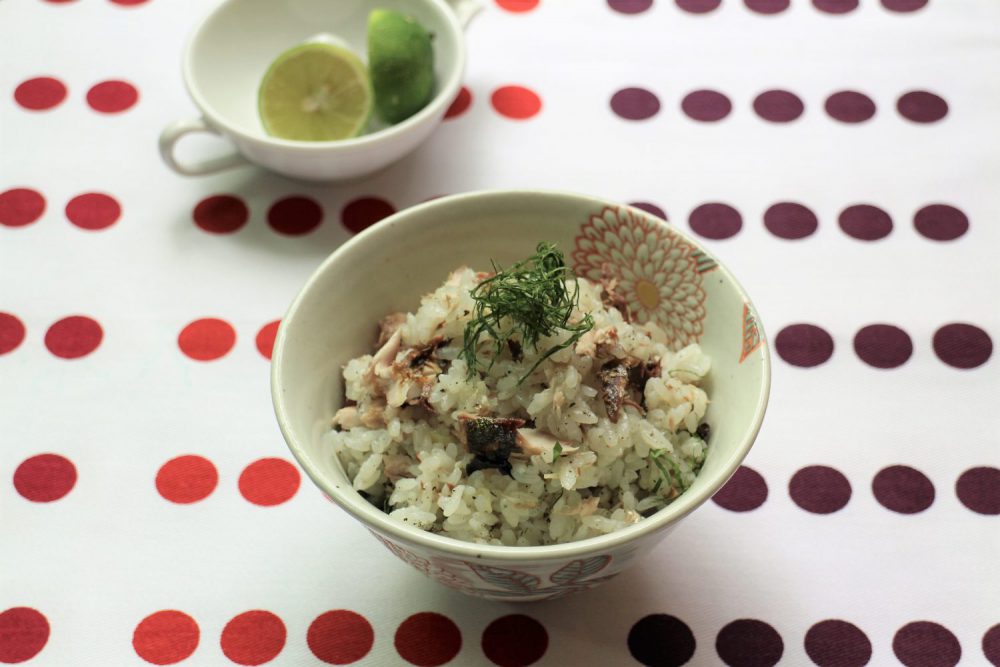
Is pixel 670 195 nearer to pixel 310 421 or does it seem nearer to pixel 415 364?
pixel 415 364

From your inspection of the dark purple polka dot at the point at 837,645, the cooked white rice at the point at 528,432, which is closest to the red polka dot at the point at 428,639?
the cooked white rice at the point at 528,432

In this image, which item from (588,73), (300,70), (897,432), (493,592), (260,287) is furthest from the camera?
(588,73)

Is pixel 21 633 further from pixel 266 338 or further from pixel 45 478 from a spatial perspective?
pixel 266 338

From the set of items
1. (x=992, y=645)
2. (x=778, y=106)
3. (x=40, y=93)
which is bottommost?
(x=40, y=93)

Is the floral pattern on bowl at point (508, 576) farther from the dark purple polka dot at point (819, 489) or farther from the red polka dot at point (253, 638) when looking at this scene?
the dark purple polka dot at point (819, 489)

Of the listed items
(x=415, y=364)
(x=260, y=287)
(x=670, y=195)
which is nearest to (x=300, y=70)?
(x=260, y=287)

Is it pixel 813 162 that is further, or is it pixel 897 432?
pixel 813 162

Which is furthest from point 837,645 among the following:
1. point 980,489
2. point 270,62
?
A: point 270,62
